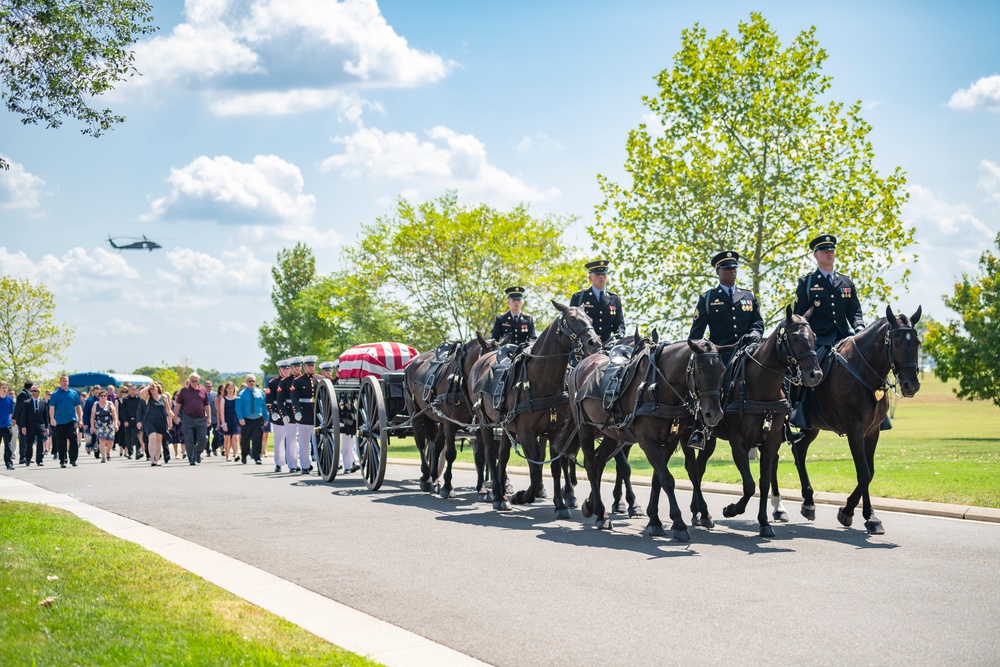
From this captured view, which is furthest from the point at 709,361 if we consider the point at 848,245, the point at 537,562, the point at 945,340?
the point at 945,340

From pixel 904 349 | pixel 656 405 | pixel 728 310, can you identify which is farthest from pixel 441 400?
pixel 904 349

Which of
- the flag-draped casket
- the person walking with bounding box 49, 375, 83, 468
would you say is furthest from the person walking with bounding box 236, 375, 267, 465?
the flag-draped casket

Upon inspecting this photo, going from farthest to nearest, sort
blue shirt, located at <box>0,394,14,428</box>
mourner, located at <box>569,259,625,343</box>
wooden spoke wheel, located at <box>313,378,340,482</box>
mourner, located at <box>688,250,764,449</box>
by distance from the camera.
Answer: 1. blue shirt, located at <box>0,394,14,428</box>
2. wooden spoke wheel, located at <box>313,378,340,482</box>
3. mourner, located at <box>569,259,625,343</box>
4. mourner, located at <box>688,250,764,449</box>

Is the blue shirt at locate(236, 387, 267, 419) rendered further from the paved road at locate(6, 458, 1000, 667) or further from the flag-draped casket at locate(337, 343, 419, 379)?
the paved road at locate(6, 458, 1000, 667)

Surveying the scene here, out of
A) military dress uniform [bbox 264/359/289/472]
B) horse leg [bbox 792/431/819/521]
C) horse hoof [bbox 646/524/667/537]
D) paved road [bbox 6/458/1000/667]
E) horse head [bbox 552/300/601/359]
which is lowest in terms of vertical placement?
paved road [bbox 6/458/1000/667]

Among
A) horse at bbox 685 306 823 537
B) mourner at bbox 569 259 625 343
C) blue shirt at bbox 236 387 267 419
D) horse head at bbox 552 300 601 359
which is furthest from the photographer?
blue shirt at bbox 236 387 267 419

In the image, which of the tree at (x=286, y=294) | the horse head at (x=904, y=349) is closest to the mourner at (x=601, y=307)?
the horse head at (x=904, y=349)

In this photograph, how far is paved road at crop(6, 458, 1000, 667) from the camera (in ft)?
20.2

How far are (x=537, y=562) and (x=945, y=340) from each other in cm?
4049

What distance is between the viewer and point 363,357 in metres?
18.6

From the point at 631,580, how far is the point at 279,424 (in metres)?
14.8

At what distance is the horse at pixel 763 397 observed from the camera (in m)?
10.5

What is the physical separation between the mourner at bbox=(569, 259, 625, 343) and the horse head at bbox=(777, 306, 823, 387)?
3500mm

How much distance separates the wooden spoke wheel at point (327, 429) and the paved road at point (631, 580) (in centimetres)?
→ 352
